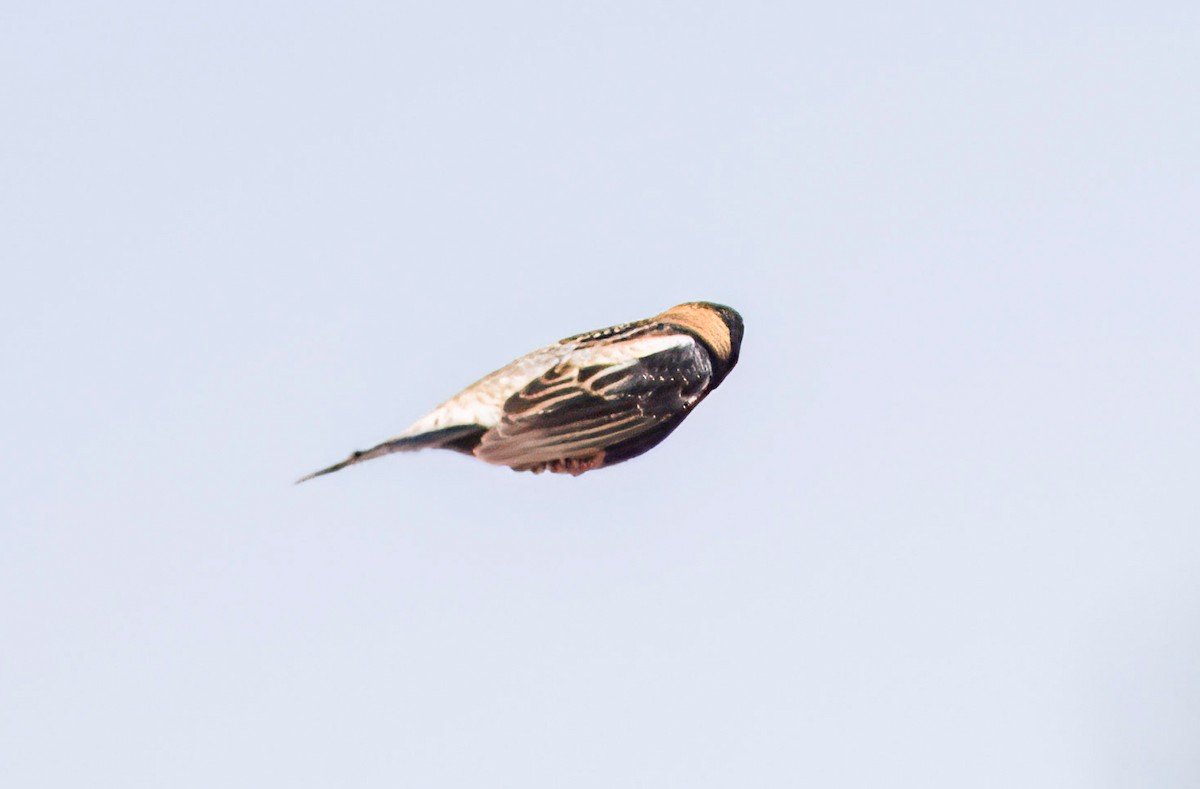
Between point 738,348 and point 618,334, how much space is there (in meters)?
1.40

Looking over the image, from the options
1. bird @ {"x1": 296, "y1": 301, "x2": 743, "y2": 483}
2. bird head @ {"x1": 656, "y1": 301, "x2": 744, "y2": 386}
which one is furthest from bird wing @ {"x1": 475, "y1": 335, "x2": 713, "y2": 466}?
bird head @ {"x1": 656, "y1": 301, "x2": 744, "y2": 386}

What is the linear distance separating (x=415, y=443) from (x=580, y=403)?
3.82ft

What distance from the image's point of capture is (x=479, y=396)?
35.9ft

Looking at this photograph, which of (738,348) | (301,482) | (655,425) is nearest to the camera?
(301,482)

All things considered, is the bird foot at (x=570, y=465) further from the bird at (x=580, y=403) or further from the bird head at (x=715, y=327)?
the bird head at (x=715, y=327)

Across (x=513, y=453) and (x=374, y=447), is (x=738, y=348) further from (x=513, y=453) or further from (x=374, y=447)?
(x=374, y=447)

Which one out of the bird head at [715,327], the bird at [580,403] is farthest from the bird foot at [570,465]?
the bird head at [715,327]

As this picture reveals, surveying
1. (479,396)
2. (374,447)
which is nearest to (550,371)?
(479,396)

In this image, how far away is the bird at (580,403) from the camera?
10523mm

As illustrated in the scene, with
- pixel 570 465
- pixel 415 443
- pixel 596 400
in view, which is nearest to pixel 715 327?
pixel 596 400

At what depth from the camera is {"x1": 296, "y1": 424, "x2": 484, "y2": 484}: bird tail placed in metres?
9.54

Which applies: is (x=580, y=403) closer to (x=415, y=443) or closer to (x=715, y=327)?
(x=415, y=443)

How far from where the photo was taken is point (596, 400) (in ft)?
35.5

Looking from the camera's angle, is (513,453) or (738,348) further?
(738,348)
